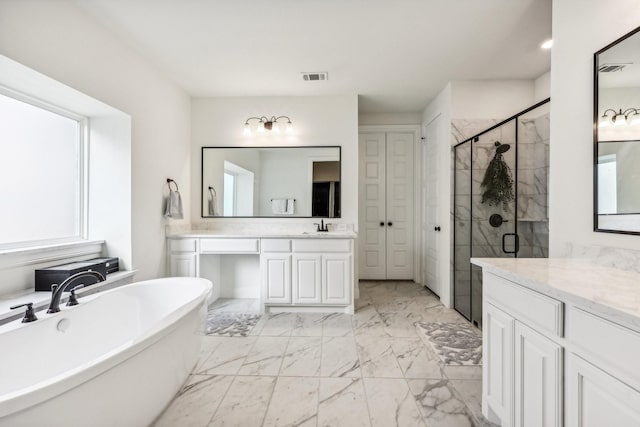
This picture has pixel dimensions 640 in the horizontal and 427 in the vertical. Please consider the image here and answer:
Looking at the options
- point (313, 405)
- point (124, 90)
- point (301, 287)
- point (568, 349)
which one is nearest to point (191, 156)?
point (124, 90)

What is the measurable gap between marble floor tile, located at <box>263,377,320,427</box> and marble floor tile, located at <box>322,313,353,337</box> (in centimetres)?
73

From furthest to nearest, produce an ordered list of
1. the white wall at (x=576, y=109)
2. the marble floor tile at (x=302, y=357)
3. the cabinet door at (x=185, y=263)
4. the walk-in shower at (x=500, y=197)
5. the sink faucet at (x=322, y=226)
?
the sink faucet at (x=322, y=226), the cabinet door at (x=185, y=263), the walk-in shower at (x=500, y=197), the marble floor tile at (x=302, y=357), the white wall at (x=576, y=109)

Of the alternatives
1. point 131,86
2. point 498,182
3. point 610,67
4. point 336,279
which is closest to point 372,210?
point 336,279

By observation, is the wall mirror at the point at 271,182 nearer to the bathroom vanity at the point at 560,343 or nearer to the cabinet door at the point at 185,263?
the cabinet door at the point at 185,263

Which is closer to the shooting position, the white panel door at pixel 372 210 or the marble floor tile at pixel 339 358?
the marble floor tile at pixel 339 358

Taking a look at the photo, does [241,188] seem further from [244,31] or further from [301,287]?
[244,31]

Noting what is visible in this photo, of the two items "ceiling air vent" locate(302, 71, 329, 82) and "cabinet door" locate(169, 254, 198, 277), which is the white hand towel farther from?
"ceiling air vent" locate(302, 71, 329, 82)

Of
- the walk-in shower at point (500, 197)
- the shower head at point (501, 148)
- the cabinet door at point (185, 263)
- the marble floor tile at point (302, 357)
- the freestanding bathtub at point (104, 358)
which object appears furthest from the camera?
the cabinet door at point (185, 263)

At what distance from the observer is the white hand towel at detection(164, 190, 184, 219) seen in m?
2.97

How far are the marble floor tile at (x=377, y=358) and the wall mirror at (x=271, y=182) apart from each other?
1.56m

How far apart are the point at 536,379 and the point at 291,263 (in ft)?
7.44

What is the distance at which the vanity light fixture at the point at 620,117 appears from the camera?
1.22 meters

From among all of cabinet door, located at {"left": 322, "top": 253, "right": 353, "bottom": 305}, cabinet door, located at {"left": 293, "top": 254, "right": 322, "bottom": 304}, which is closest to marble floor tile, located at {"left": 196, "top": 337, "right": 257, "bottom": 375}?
cabinet door, located at {"left": 293, "top": 254, "right": 322, "bottom": 304}

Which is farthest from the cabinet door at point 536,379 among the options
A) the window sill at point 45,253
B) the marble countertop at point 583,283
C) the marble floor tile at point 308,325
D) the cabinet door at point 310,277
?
the window sill at point 45,253
